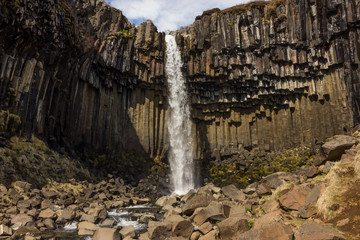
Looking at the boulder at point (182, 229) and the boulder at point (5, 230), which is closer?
the boulder at point (182, 229)

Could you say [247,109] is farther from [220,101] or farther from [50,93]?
[50,93]

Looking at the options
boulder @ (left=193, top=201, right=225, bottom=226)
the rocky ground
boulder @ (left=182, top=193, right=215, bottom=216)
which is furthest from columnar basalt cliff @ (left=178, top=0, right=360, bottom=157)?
boulder @ (left=193, top=201, right=225, bottom=226)

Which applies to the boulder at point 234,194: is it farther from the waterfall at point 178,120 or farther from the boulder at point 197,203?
the waterfall at point 178,120

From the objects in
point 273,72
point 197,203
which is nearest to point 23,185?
point 197,203

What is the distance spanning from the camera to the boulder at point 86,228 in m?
9.59

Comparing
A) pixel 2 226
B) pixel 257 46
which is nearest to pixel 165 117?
pixel 257 46

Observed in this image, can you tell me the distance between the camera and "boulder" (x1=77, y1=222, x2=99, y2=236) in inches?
378

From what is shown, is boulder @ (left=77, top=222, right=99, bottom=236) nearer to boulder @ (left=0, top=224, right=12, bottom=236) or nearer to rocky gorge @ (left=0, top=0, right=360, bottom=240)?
rocky gorge @ (left=0, top=0, right=360, bottom=240)

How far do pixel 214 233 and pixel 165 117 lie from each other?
915 inches

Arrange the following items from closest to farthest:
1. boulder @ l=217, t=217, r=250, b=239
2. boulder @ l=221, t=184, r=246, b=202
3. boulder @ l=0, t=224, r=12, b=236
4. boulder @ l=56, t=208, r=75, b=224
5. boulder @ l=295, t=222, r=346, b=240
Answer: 1. boulder @ l=295, t=222, r=346, b=240
2. boulder @ l=217, t=217, r=250, b=239
3. boulder @ l=0, t=224, r=12, b=236
4. boulder @ l=56, t=208, r=75, b=224
5. boulder @ l=221, t=184, r=246, b=202

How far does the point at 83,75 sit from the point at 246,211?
63.0 ft

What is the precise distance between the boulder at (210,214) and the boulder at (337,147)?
12.6 feet

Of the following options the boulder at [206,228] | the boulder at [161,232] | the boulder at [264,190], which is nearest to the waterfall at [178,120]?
the boulder at [264,190]

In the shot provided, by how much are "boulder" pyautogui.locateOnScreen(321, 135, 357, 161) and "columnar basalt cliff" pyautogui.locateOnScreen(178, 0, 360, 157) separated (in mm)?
17995
